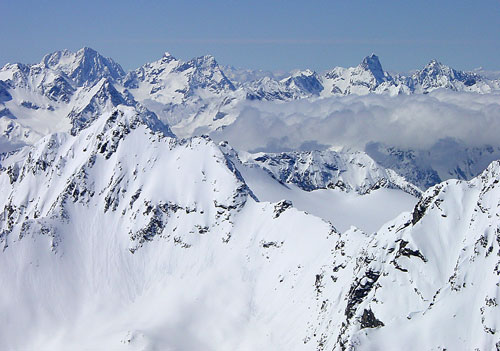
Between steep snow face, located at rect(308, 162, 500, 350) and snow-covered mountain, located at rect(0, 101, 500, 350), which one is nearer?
steep snow face, located at rect(308, 162, 500, 350)

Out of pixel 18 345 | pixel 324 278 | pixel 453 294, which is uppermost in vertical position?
pixel 453 294

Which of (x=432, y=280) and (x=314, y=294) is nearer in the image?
(x=432, y=280)

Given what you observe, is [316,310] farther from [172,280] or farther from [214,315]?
[172,280]

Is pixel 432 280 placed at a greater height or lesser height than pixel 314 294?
greater

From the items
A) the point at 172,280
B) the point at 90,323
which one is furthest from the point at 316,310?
the point at 90,323

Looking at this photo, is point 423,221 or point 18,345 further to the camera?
point 18,345

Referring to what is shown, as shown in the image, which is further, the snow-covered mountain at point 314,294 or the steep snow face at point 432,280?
the snow-covered mountain at point 314,294

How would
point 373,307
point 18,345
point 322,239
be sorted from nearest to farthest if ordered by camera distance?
1. point 373,307
2. point 322,239
3. point 18,345

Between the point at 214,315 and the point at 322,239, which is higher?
the point at 322,239
